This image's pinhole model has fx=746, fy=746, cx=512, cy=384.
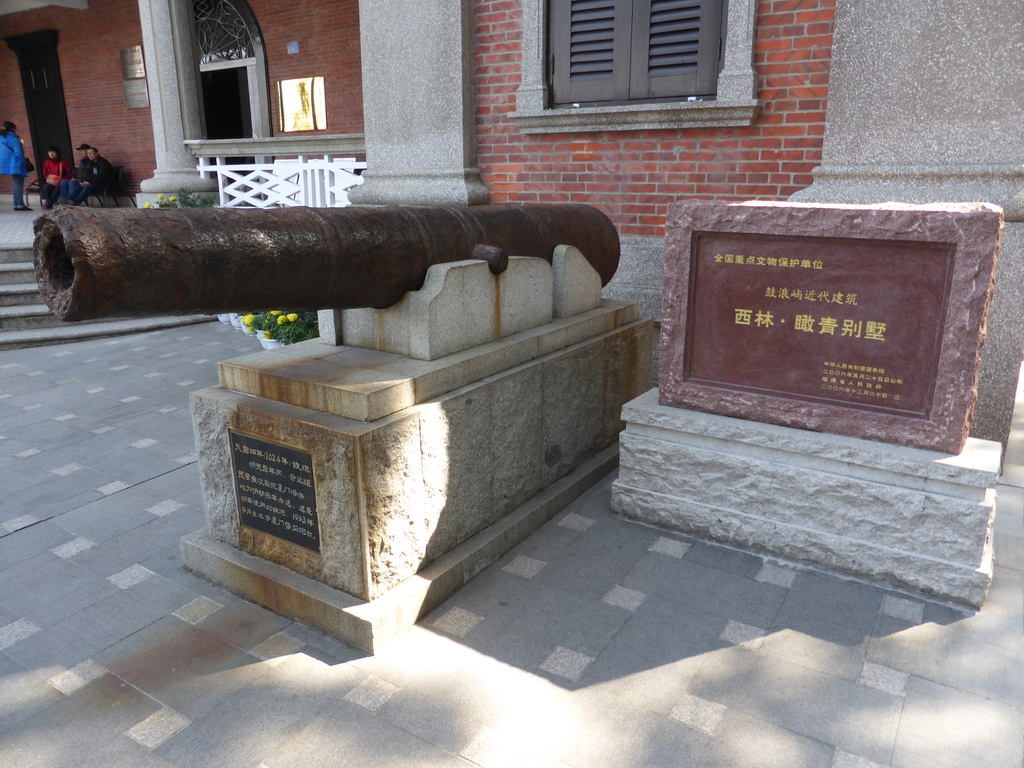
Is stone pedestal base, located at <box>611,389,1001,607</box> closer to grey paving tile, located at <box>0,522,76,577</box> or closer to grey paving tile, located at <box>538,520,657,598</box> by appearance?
grey paving tile, located at <box>538,520,657,598</box>

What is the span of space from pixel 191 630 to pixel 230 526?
0.48 meters

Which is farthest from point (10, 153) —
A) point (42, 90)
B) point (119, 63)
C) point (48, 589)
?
point (48, 589)

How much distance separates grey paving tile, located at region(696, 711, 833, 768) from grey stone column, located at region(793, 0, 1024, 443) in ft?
9.70

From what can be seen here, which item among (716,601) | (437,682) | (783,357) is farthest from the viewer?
(783,357)

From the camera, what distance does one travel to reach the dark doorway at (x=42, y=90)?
15.9m

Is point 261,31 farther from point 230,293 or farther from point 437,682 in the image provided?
point 437,682

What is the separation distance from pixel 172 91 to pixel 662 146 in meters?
7.44

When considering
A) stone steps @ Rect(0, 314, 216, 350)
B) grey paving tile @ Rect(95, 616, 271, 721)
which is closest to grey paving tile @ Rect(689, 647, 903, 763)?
grey paving tile @ Rect(95, 616, 271, 721)

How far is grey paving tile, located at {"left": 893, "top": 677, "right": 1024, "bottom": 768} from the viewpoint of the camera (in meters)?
2.30

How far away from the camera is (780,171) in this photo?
203 inches

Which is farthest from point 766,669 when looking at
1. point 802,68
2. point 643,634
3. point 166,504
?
point 802,68

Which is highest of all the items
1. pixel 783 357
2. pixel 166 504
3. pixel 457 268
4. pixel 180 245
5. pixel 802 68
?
pixel 802 68

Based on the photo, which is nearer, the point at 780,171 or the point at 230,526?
the point at 230,526

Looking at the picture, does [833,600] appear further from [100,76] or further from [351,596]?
[100,76]
